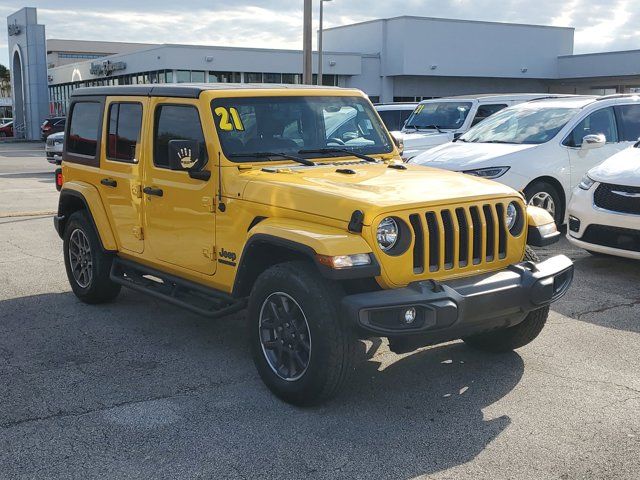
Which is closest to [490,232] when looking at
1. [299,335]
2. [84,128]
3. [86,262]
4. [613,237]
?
[299,335]

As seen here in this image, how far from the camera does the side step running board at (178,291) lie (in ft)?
16.9

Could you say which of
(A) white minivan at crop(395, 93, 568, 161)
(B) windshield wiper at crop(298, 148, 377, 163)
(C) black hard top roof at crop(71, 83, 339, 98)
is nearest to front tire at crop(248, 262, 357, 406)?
(B) windshield wiper at crop(298, 148, 377, 163)

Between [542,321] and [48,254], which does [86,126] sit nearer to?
[48,254]

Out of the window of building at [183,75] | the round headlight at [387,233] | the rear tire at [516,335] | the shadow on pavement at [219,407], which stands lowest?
the shadow on pavement at [219,407]

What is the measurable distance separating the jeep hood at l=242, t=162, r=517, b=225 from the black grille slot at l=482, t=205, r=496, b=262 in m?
0.09

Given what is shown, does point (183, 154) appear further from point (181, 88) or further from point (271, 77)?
point (271, 77)

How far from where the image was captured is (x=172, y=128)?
222 inches

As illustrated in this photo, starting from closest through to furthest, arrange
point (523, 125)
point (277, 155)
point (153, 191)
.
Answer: point (277, 155), point (153, 191), point (523, 125)

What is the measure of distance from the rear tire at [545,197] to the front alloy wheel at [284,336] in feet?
18.2

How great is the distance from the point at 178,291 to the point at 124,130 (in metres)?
1.47

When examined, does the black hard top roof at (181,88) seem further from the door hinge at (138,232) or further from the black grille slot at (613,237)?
the black grille slot at (613,237)

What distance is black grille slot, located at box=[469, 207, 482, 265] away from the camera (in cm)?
457

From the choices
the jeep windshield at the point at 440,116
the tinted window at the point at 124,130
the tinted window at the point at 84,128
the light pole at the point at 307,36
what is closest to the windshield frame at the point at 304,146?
the tinted window at the point at 124,130

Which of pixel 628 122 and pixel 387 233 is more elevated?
pixel 628 122
